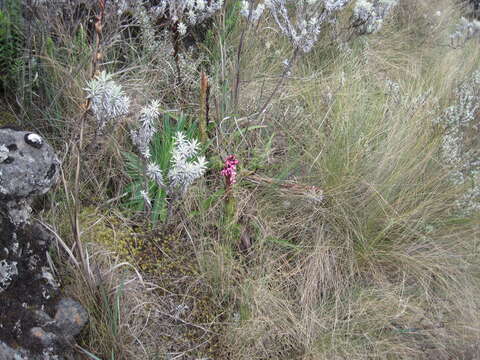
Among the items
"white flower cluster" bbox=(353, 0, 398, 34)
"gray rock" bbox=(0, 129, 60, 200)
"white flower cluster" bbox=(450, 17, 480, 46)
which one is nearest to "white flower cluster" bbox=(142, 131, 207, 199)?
"gray rock" bbox=(0, 129, 60, 200)

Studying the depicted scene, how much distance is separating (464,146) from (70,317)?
2260mm

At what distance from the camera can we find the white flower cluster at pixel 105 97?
4.49ft

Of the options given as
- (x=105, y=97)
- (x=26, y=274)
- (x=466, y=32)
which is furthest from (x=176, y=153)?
(x=466, y=32)

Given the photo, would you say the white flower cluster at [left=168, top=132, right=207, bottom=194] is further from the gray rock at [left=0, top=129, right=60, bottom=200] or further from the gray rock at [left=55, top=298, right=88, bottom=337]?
the gray rock at [left=55, top=298, right=88, bottom=337]

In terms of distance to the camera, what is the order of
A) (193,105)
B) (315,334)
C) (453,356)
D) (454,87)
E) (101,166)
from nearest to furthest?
(315,334), (453,356), (101,166), (193,105), (454,87)

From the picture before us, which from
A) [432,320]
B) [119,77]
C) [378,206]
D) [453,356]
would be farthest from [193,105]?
[453,356]

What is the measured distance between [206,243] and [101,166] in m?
0.64

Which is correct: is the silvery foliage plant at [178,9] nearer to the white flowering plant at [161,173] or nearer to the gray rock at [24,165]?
the white flowering plant at [161,173]

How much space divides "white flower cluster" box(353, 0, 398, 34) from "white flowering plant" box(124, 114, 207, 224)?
4.59ft

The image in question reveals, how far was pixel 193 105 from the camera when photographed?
2453mm

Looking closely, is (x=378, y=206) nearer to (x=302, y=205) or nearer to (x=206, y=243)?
(x=302, y=205)

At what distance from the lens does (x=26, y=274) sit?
4.85 ft

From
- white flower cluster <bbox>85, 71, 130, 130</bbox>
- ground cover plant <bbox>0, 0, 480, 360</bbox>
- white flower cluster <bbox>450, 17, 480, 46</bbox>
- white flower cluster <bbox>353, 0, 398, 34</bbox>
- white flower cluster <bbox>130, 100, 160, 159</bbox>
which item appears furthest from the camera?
white flower cluster <bbox>450, 17, 480, 46</bbox>

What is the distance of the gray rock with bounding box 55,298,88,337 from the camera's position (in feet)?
4.93
